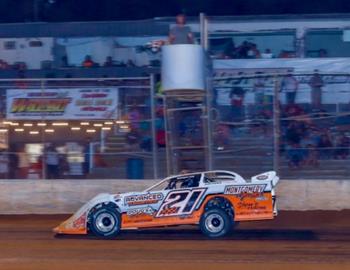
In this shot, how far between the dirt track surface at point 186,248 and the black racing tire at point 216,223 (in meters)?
0.20

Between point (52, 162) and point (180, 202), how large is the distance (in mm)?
5565

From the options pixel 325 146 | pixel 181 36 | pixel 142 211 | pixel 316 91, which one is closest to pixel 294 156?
pixel 325 146

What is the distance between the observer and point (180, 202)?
1714 cm

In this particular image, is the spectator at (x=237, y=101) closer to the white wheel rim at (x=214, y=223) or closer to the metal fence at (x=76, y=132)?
the metal fence at (x=76, y=132)

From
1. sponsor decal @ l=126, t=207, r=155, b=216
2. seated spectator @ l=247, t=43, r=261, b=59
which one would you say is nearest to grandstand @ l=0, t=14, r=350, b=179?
sponsor decal @ l=126, t=207, r=155, b=216

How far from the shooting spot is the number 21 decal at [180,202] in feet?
56.0

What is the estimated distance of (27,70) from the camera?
33.2m

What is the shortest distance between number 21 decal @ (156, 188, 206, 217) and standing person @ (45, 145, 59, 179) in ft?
17.1

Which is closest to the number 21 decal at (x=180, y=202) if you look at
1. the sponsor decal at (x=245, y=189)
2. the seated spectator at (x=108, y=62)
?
the sponsor decal at (x=245, y=189)

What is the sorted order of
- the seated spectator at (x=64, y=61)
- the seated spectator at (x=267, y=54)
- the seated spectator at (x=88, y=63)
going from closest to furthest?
1. the seated spectator at (x=267, y=54)
2. the seated spectator at (x=88, y=63)
3. the seated spectator at (x=64, y=61)

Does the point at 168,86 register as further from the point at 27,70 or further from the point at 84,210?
the point at 27,70

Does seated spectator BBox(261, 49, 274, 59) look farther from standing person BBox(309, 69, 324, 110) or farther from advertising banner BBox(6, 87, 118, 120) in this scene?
advertising banner BBox(6, 87, 118, 120)

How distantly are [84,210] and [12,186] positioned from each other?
4.85m

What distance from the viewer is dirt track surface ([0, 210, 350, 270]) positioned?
46.2 ft
